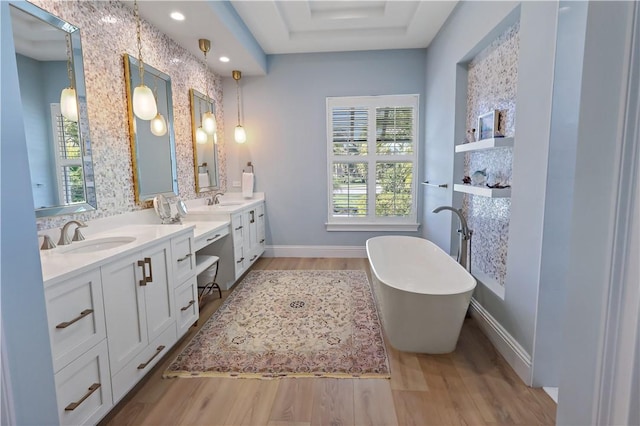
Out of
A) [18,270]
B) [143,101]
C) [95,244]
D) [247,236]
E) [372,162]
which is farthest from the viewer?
[372,162]

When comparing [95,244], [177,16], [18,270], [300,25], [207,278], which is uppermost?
[300,25]

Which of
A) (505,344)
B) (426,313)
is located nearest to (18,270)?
(426,313)

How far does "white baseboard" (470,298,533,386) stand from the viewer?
71.6 inches

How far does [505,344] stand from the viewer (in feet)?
6.72

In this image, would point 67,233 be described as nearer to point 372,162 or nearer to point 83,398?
point 83,398

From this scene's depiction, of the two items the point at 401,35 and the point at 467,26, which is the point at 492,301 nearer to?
the point at 467,26

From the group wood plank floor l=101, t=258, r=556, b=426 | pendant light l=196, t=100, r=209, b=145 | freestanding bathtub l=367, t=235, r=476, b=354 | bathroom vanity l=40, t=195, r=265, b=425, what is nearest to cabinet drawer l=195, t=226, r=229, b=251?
bathroom vanity l=40, t=195, r=265, b=425

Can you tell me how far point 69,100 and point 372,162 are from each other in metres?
3.20

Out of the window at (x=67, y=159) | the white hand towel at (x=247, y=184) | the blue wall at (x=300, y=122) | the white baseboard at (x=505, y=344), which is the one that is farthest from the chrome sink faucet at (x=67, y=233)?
the white baseboard at (x=505, y=344)

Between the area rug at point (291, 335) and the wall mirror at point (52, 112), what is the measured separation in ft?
4.11

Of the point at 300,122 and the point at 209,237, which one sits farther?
the point at 300,122

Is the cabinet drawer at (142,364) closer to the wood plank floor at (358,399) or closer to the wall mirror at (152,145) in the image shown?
the wood plank floor at (358,399)

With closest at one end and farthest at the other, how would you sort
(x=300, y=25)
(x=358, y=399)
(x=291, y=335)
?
(x=358, y=399), (x=291, y=335), (x=300, y=25)

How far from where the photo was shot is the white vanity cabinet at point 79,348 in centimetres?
127
